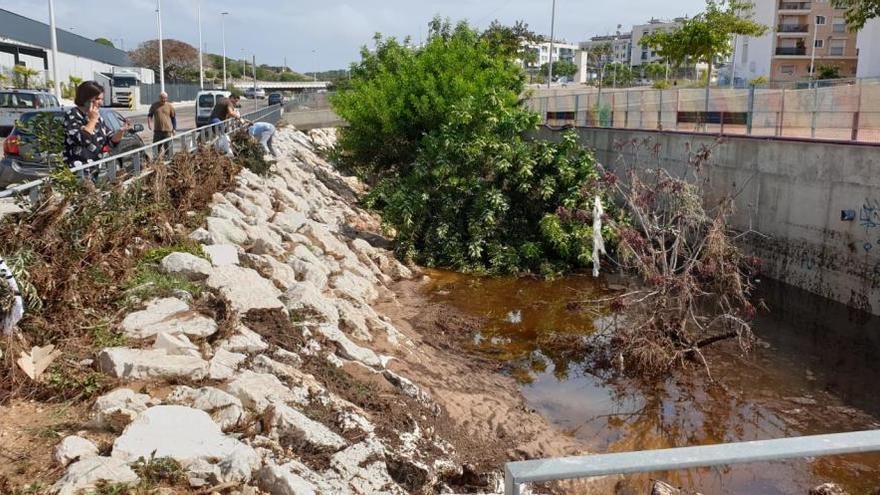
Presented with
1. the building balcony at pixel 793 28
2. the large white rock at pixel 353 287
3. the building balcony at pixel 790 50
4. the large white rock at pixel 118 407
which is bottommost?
the large white rock at pixel 353 287

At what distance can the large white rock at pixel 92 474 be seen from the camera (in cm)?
388

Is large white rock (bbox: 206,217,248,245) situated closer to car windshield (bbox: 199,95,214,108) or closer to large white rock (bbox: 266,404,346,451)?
large white rock (bbox: 266,404,346,451)

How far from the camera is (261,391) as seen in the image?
554 centimetres

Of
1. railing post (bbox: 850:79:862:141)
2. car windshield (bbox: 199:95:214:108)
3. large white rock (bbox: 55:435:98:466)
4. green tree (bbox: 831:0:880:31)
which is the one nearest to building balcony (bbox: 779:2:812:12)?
green tree (bbox: 831:0:880:31)

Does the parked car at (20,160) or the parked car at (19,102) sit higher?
A: the parked car at (19,102)

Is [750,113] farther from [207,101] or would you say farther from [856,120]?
[207,101]

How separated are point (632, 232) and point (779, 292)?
15.9ft

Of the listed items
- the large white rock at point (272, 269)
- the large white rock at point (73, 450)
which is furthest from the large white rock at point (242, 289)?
the large white rock at point (73, 450)

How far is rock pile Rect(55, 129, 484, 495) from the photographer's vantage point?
14.4 feet

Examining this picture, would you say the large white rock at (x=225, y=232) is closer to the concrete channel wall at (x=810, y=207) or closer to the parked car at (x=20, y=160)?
the parked car at (x=20, y=160)

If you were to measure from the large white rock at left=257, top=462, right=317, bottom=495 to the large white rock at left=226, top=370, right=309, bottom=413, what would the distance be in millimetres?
894

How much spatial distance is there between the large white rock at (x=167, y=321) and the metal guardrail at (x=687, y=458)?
4699 mm

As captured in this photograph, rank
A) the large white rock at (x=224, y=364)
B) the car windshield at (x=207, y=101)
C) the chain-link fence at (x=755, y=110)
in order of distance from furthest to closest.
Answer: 1. the car windshield at (x=207, y=101)
2. the chain-link fence at (x=755, y=110)
3. the large white rock at (x=224, y=364)

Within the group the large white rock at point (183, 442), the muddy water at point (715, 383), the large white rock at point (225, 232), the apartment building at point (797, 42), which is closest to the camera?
the large white rock at point (183, 442)
